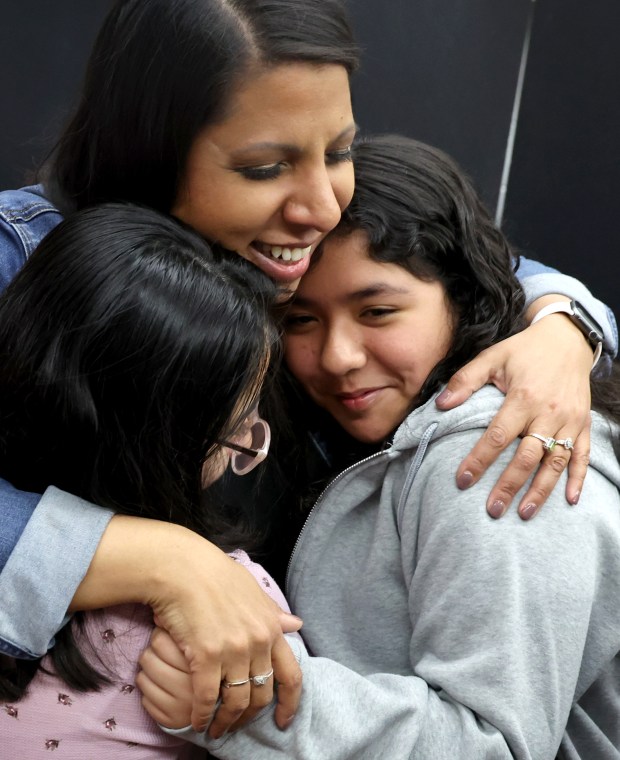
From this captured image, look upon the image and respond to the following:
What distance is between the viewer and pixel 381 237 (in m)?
1.39

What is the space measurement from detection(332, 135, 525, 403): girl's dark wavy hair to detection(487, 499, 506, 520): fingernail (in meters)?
0.28

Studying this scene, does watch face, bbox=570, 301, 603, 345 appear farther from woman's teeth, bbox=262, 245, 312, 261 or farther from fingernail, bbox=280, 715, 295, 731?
→ fingernail, bbox=280, 715, 295, 731

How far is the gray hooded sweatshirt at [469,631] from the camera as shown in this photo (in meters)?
1.14

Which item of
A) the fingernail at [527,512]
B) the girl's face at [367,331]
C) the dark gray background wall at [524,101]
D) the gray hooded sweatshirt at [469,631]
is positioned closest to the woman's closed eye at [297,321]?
the girl's face at [367,331]

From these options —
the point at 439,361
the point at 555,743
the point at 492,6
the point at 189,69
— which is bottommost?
the point at 555,743

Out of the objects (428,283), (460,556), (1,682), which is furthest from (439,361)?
(1,682)

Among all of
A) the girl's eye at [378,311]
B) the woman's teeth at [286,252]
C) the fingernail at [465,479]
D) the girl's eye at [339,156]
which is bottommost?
the fingernail at [465,479]

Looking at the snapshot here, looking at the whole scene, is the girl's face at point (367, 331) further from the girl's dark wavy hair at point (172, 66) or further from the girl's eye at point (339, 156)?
the girl's dark wavy hair at point (172, 66)

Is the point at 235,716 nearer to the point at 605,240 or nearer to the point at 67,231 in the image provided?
the point at 67,231

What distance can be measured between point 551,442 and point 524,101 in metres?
1.53

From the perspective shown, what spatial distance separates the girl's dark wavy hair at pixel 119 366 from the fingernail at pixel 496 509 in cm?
33

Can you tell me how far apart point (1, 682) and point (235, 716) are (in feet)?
0.88

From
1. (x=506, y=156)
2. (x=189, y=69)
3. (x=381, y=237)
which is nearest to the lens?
(x=189, y=69)

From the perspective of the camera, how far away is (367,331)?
143cm
